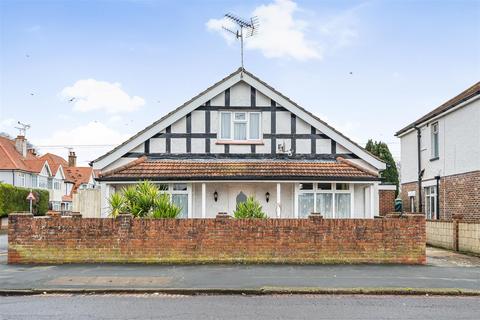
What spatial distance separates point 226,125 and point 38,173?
44.8m

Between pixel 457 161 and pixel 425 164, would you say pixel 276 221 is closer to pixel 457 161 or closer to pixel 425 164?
pixel 457 161

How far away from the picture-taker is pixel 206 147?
20656 millimetres

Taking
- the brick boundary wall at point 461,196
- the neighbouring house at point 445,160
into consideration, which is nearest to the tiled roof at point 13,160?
the neighbouring house at point 445,160

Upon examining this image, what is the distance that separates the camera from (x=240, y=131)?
20906 millimetres

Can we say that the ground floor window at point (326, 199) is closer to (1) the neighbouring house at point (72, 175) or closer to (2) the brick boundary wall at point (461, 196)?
(2) the brick boundary wall at point (461, 196)

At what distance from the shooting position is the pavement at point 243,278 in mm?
11195

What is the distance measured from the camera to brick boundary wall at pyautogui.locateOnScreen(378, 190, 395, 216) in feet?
88.5

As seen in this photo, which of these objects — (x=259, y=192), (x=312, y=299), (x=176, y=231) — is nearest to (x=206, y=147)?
(x=259, y=192)

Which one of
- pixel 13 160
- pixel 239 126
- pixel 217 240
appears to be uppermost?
pixel 13 160

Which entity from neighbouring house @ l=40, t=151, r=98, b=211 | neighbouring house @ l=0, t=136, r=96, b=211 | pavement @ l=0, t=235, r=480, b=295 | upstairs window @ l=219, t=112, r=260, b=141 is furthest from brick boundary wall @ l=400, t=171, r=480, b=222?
neighbouring house @ l=40, t=151, r=98, b=211

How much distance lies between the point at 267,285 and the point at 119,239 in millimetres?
5143

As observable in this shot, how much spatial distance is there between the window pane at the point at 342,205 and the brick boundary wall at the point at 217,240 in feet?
17.1

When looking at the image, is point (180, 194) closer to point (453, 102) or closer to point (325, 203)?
point (325, 203)

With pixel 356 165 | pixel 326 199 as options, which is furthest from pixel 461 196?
pixel 326 199
